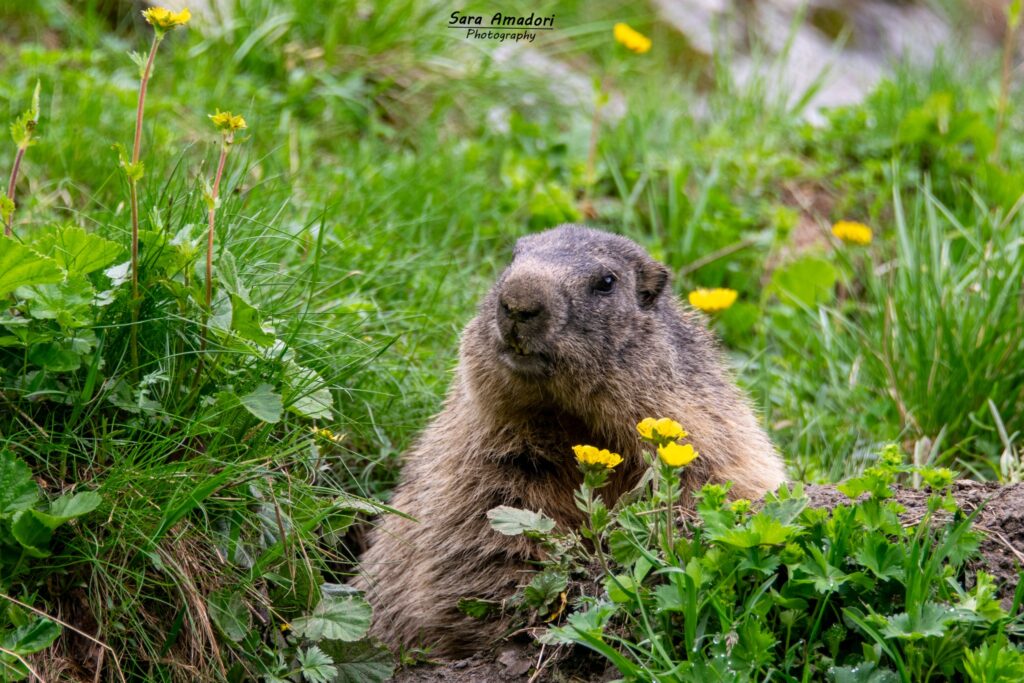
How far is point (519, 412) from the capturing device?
4105 millimetres

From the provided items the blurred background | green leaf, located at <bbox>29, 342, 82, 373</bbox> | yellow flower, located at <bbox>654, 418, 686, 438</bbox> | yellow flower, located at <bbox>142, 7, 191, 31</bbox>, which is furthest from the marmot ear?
green leaf, located at <bbox>29, 342, 82, 373</bbox>

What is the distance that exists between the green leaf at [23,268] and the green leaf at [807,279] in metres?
4.26

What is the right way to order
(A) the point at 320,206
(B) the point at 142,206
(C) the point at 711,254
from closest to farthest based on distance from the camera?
(B) the point at 142,206 → (A) the point at 320,206 → (C) the point at 711,254

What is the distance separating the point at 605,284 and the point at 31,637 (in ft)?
7.05

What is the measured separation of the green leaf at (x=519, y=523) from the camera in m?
3.37

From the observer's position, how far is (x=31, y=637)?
3.05 m

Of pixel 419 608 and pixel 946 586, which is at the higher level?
pixel 946 586

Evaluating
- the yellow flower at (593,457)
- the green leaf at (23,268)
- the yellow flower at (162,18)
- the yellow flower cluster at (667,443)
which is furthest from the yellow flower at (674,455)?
the yellow flower at (162,18)

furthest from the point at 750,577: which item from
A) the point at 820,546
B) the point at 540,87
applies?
the point at 540,87

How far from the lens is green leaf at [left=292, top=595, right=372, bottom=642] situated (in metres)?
3.51

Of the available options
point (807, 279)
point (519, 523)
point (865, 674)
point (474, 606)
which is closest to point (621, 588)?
point (519, 523)

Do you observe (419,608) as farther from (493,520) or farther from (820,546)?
(820,546)

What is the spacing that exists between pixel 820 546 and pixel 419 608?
1.60 m

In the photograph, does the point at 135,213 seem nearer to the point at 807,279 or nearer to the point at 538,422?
the point at 538,422
